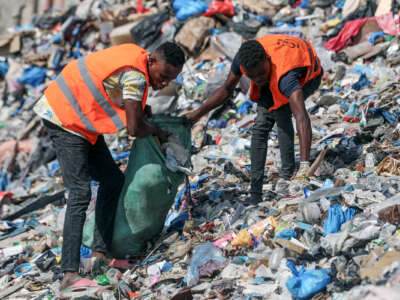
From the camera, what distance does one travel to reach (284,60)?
A: 3.14 meters

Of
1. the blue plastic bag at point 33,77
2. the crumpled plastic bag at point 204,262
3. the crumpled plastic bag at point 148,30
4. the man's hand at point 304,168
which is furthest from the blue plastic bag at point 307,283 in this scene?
the blue plastic bag at point 33,77

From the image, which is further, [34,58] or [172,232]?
[34,58]

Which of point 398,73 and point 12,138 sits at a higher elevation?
point 398,73

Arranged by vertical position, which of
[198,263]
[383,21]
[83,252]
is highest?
[383,21]

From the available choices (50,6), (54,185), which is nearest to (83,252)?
(54,185)

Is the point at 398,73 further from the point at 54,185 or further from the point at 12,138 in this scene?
the point at 12,138

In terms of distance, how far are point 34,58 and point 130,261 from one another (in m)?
7.28

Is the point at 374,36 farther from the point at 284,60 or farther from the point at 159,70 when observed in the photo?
the point at 159,70

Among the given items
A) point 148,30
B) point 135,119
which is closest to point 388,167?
point 135,119

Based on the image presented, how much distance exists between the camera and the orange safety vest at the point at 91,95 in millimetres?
2850

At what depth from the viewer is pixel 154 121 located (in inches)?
132

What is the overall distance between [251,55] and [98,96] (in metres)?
1.02

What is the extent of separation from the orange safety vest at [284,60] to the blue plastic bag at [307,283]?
1.34 meters

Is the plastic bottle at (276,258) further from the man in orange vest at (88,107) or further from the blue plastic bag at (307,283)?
the man in orange vest at (88,107)
